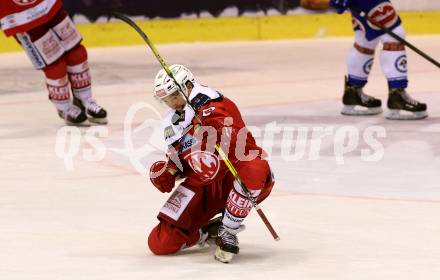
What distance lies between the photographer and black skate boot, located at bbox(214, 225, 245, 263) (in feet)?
12.5

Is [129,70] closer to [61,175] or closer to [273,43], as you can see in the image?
[273,43]

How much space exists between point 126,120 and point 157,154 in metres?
1.24

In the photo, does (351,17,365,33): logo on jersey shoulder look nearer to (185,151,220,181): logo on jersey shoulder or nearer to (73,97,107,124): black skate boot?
(73,97,107,124): black skate boot

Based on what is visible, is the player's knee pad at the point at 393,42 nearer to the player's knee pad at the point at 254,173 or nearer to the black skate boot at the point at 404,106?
the black skate boot at the point at 404,106

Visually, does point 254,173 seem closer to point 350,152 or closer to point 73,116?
point 350,152

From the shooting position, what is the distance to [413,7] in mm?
11555

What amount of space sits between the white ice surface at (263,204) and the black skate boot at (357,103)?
0.10 meters

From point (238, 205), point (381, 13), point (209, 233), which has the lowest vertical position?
point (381, 13)

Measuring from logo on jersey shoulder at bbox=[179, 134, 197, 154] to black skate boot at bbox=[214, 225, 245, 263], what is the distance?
0.30m

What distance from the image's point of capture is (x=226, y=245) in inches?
151

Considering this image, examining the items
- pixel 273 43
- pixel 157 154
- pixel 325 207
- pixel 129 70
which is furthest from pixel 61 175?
pixel 273 43

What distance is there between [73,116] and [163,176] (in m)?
3.30

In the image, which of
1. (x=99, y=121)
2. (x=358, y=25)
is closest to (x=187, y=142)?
(x=99, y=121)

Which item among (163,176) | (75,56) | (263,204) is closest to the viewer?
(163,176)
